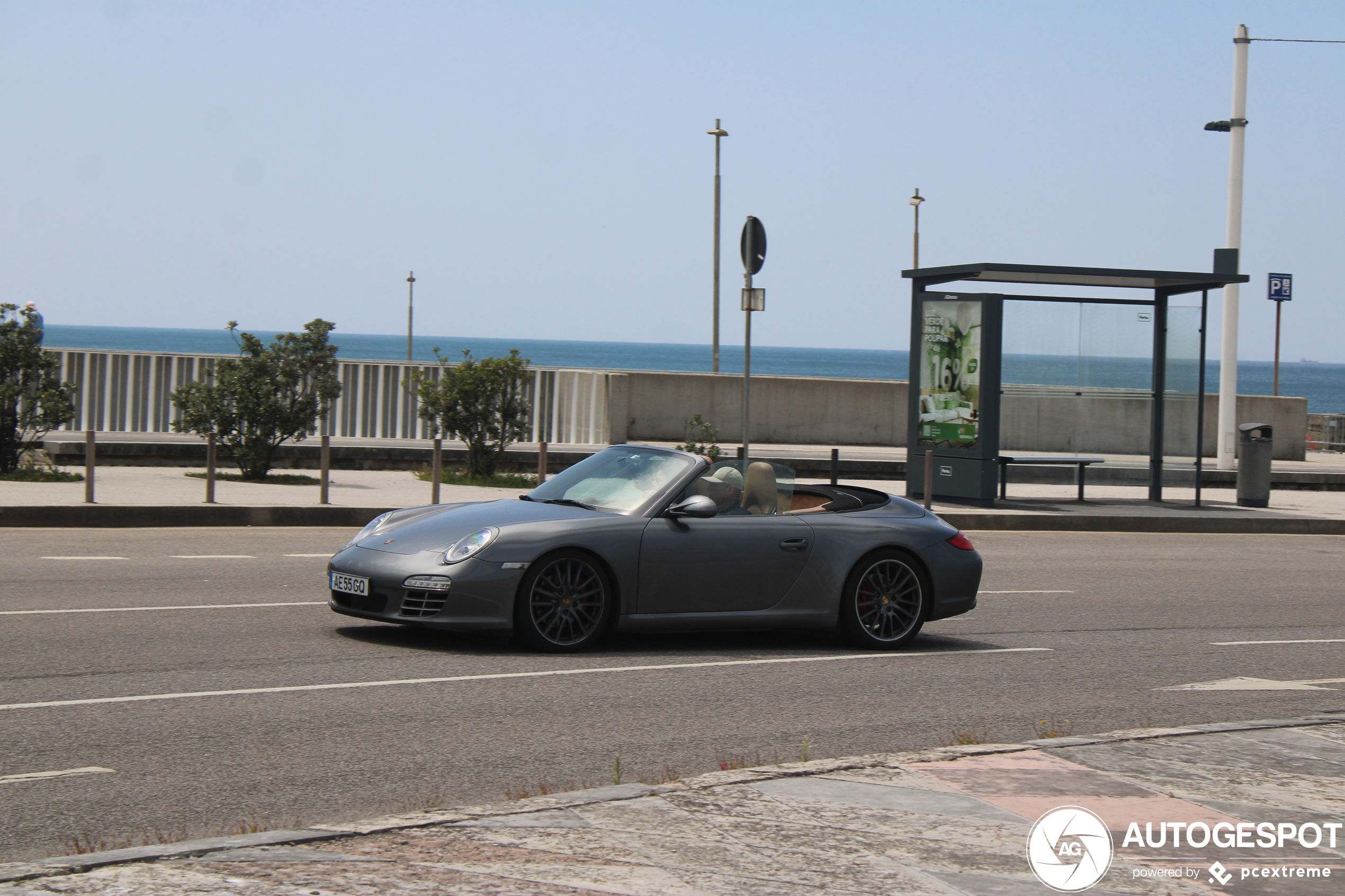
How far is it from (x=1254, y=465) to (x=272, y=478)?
14.6m

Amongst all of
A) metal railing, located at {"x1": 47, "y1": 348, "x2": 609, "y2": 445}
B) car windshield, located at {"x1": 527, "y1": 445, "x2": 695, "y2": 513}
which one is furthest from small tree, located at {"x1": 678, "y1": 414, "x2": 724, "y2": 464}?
car windshield, located at {"x1": 527, "y1": 445, "x2": 695, "y2": 513}

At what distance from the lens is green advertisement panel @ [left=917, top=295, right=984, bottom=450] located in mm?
19500

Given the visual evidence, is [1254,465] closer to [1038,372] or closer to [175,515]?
[1038,372]

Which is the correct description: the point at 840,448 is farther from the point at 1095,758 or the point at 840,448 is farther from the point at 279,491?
the point at 1095,758

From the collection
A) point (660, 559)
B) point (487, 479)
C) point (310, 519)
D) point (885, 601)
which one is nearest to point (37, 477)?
point (310, 519)

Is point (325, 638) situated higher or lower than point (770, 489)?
lower

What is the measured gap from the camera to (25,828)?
4723 millimetres

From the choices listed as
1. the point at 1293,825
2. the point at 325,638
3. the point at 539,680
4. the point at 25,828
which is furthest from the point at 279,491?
the point at 1293,825

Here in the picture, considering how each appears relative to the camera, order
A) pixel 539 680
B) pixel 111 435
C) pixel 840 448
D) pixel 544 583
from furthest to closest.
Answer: pixel 840 448, pixel 111 435, pixel 544 583, pixel 539 680

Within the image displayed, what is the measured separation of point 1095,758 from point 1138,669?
292cm

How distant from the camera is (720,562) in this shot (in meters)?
8.60

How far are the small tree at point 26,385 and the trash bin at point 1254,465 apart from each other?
1674cm

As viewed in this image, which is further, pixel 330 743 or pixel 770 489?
pixel 770 489

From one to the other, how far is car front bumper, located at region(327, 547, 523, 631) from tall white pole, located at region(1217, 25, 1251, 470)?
21.6 m
